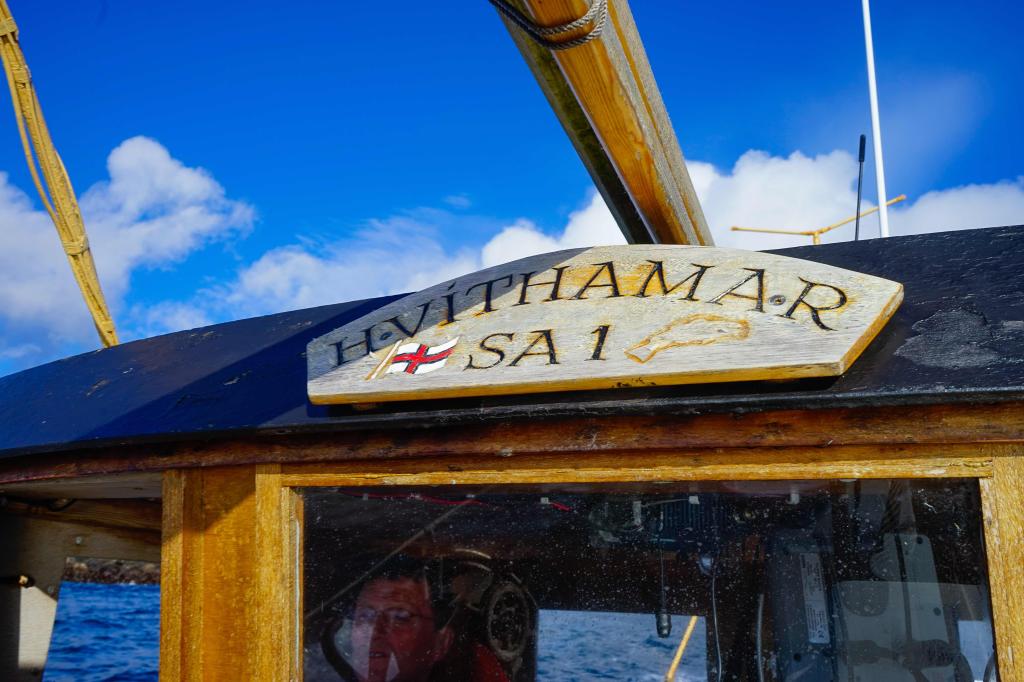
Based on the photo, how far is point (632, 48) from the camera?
2061mm

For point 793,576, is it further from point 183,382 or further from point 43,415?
point 43,415

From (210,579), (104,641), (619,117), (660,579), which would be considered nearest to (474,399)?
(660,579)

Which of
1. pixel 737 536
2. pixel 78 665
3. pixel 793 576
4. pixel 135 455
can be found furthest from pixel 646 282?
pixel 78 665

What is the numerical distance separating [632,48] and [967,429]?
1192mm

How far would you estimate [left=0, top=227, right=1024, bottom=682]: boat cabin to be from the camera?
1861mm

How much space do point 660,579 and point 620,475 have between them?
13.5 inches

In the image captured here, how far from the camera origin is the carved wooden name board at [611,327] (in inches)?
76.7

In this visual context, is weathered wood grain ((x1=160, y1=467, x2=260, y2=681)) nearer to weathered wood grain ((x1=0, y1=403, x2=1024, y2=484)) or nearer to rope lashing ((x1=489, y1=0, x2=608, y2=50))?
weathered wood grain ((x1=0, y1=403, x2=1024, y2=484))

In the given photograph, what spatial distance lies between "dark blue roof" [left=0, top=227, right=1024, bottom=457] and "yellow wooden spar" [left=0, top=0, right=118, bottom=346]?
3.21 feet

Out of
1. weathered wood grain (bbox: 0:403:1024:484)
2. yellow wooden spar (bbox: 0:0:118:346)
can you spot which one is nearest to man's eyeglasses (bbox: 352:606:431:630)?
weathered wood grain (bbox: 0:403:1024:484)

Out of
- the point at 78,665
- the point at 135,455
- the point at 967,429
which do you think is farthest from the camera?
the point at 78,665

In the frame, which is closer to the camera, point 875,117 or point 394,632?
point 394,632

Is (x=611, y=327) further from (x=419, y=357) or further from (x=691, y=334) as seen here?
(x=419, y=357)

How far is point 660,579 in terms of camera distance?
7.22ft
